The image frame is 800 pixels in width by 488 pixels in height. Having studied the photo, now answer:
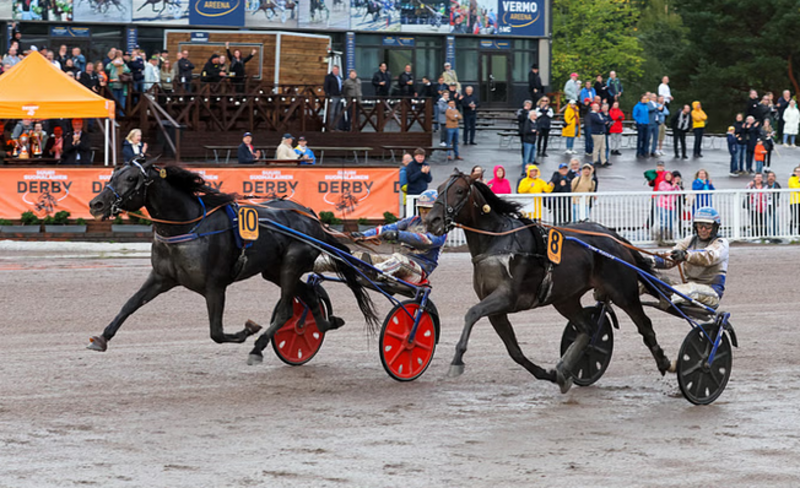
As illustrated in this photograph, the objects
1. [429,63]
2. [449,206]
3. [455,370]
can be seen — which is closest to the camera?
[455,370]

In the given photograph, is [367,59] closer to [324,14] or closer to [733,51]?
[324,14]

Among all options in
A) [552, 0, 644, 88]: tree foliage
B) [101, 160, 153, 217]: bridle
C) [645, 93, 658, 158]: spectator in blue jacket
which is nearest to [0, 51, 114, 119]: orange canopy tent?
[101, 160, 153, 217]: bridle

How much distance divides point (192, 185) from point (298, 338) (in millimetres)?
1546

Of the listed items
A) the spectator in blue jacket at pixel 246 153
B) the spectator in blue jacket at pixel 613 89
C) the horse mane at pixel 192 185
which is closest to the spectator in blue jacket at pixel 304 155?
the spectator in blue jacket at pixel 246 153

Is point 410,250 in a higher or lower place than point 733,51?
lower

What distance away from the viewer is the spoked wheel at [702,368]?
785cm

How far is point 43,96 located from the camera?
63.6 ft

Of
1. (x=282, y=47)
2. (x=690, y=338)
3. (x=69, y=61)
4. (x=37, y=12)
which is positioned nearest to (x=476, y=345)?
(x=690, y=338)

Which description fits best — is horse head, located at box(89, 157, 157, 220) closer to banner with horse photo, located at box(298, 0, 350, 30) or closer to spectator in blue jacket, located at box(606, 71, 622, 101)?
spectator in blue jacket, located at box(606, 71, 622, 101)

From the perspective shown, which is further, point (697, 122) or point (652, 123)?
point (697, 122)

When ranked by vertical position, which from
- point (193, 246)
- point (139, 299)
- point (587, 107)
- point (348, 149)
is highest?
point (587, 107)

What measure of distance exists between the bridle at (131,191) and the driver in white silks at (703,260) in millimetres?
3852

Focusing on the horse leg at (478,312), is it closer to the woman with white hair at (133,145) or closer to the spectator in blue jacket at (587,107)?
the woman with white hair at (133,145)

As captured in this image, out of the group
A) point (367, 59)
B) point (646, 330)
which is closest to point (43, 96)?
point (646, 330)
